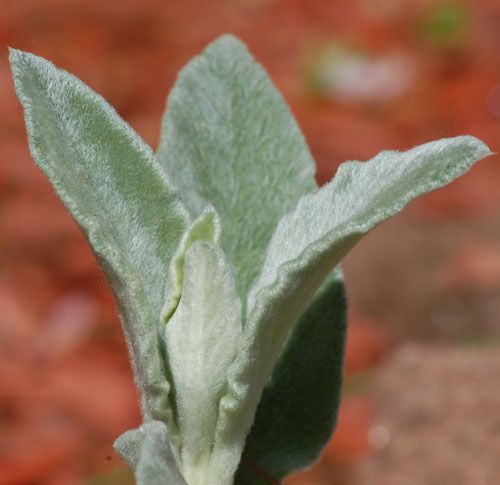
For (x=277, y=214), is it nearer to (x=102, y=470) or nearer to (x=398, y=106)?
(x=102, y=470)

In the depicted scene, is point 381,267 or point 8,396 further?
point 381,267

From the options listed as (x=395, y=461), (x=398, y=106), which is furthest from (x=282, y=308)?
(x=398, y=106)

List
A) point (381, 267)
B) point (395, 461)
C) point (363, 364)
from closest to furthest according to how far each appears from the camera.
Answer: point (395, 461) < point (363, 364) < point (381, 267)

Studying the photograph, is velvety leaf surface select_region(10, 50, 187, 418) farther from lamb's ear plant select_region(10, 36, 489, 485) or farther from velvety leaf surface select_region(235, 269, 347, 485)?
velvety leaf surface select_region(235, 269, 347, 485)

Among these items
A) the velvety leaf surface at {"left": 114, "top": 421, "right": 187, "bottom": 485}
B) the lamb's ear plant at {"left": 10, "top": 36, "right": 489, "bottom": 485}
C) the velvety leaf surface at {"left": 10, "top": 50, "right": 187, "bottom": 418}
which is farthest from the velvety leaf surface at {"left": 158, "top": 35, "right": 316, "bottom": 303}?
the velvety leaf surface at {"left": 114, "top": 421, "right": 187, "bottom": 485}

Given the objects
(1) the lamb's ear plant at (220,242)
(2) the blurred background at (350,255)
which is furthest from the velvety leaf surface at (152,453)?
(2) the blurred background at (350,255)

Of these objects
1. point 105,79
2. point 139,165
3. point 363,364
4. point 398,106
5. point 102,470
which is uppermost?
point 105,79

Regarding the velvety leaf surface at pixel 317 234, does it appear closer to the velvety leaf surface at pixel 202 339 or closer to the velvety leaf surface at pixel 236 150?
the velvety leaf surface at pixel 202 339

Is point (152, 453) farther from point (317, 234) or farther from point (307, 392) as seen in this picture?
point (307, 392)
